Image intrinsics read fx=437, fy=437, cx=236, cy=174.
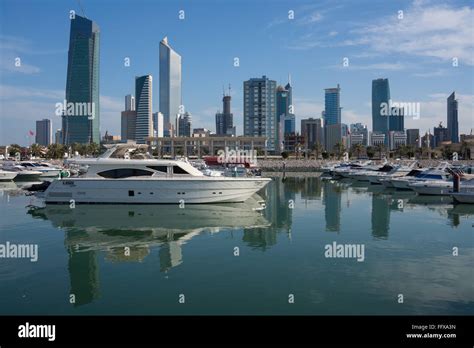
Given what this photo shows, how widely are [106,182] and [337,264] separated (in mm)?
18495

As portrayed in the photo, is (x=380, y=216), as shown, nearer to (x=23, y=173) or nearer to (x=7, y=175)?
(x=7, y=175)

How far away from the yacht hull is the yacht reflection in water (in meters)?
0.50

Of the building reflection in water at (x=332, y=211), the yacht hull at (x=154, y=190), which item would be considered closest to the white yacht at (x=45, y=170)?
the yacht hull at (x=154, y=190)

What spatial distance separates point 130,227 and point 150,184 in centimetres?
686

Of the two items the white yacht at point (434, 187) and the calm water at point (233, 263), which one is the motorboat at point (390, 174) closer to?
the white yacht at point (434, 187)

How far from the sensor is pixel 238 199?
28.9 metres

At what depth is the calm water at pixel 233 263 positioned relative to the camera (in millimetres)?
10859

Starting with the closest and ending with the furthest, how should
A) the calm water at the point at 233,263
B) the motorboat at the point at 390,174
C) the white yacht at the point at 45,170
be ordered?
the calm water at the point at 233,263, the motorboat at the point at 390,174, the white yacht at the point at 45,170

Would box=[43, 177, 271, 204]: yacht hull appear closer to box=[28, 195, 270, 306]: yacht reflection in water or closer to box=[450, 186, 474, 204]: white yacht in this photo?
box=[28, 195, 270, 306]: yacht reflection in water
